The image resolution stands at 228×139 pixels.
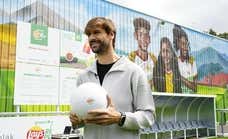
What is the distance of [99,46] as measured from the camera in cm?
208

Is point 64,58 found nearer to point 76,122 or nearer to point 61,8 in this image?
point 61,8

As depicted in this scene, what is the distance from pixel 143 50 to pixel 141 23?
36.2 inches

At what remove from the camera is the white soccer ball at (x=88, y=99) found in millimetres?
1954

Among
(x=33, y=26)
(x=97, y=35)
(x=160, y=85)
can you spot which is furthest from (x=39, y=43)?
(x=97, y=35)

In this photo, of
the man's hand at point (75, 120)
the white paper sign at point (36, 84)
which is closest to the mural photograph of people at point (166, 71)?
the white paper sign at point (36, 84)

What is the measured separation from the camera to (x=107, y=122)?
6.29 feet

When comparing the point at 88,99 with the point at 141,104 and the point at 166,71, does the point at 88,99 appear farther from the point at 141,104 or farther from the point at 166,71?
the point at 166,71

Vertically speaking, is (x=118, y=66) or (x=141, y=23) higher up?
(x=141, y=23)

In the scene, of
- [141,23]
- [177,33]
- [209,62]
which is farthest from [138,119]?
[209,62]

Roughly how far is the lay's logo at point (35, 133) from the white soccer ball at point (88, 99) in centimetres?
519

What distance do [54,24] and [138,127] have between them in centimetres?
716

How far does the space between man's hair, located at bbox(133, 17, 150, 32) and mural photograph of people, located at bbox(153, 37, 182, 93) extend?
106 centimetres

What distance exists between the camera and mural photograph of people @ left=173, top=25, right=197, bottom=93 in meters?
13.9

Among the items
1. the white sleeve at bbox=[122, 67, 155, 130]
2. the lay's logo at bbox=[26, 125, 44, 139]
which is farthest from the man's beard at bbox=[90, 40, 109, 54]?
the lay's logo at bbox=[26, 125, 44, 139]
